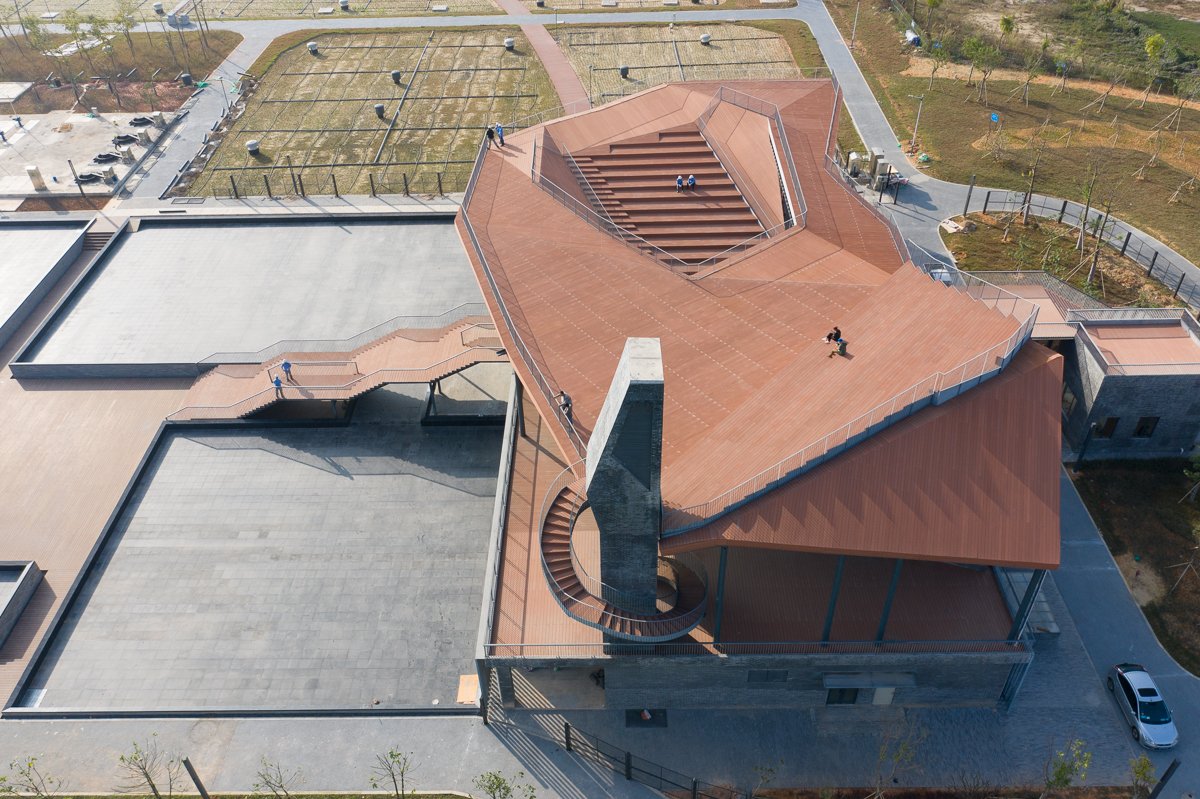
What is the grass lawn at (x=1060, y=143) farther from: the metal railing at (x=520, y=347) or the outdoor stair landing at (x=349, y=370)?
the outdoor stair landing at (x=349, y=370)

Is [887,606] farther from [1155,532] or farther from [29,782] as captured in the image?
[29,782]

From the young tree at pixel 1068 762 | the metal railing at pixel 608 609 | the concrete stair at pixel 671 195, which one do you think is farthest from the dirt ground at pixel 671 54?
the young tree at pixel 1068 762

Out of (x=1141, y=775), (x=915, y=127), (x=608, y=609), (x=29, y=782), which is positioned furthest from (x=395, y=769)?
(x=915, y=127)

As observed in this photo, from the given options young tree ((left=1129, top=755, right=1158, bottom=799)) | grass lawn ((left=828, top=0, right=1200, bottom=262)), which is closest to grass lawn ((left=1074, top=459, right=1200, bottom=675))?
young tree ((left=1129, top=755, right=1158, bottom=799))

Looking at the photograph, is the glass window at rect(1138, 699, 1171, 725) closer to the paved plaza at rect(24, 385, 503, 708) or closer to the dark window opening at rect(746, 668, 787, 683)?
the dark window opening at rect(746, 668, 787, 683)

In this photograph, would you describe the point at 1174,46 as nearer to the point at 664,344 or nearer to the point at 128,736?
the point at 664,344

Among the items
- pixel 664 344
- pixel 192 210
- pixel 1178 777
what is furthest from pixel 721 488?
pixel 192 210
